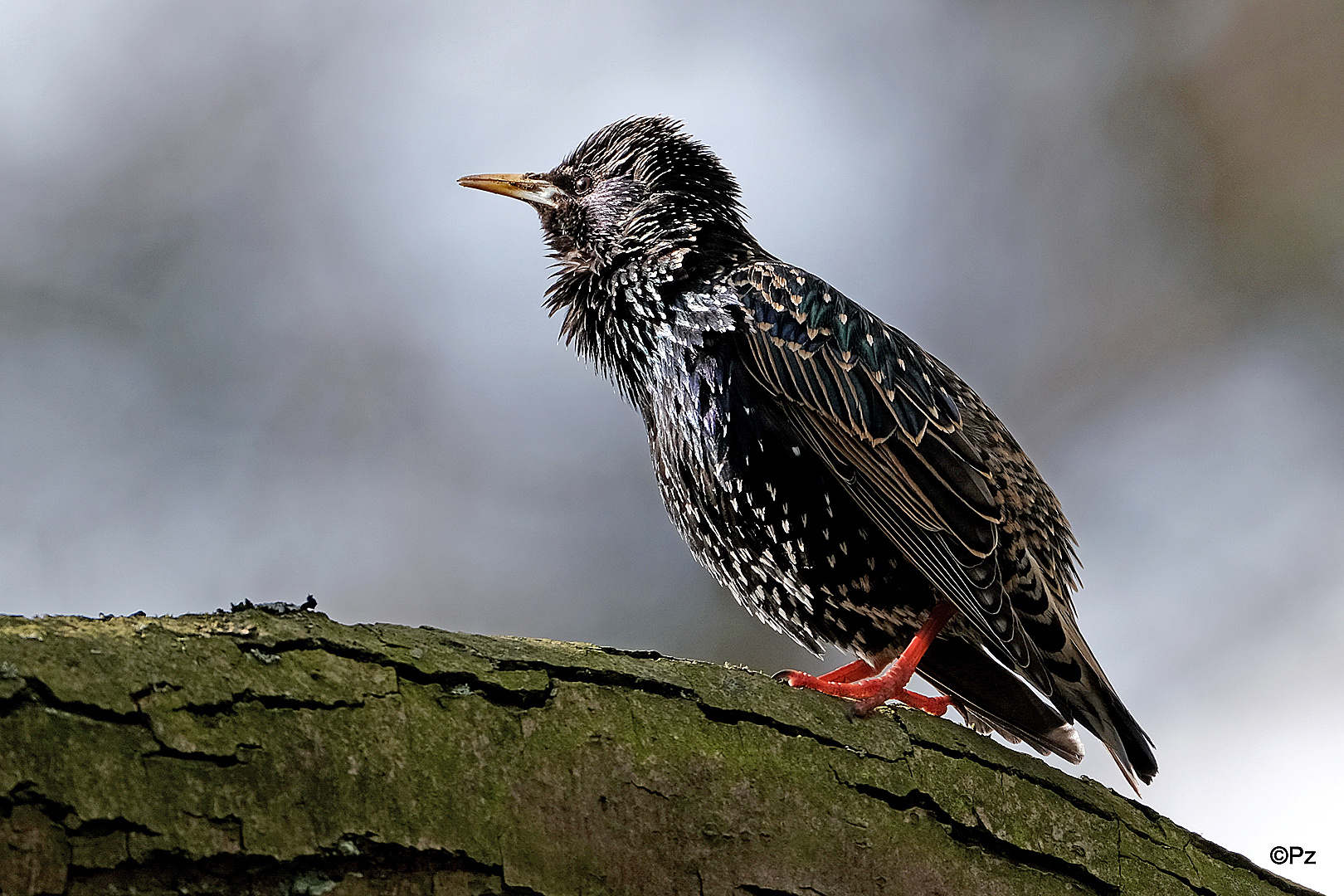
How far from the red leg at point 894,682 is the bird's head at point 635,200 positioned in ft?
5.66

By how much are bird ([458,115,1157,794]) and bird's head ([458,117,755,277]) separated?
0.14 metres

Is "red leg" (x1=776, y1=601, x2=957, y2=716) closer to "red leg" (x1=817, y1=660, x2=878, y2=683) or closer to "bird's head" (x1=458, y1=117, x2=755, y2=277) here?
"red leg" (x1=817, y1=660, x2=878, y2=683)

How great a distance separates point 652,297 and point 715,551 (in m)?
1.06

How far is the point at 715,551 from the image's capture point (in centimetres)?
432

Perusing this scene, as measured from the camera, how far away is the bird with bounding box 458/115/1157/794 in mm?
3814

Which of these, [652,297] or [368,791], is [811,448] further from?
[368,791]

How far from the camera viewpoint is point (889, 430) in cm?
406

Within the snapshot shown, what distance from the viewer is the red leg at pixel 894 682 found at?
340 cm

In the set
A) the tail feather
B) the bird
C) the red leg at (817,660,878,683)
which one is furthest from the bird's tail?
the red leg at (817,660,878,683)

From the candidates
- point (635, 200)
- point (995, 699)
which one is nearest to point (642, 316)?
point (635, 200)

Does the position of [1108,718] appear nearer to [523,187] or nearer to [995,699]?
[995,699]

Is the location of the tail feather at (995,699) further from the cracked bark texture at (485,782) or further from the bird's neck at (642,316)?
the bird's neck at (642,316)

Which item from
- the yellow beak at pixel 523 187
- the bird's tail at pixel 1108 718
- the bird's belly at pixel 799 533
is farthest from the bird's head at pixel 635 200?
the bird's tail at pixel 1108 718

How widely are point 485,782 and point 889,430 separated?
88.3 inches
